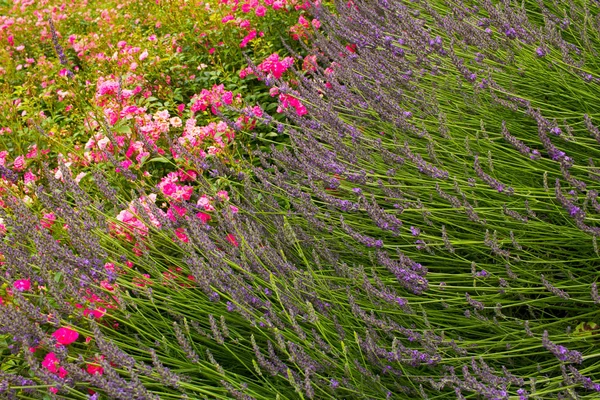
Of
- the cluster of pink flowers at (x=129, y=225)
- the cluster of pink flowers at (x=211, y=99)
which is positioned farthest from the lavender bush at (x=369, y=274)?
the cluster of pink flowers at (x=211, y=99)

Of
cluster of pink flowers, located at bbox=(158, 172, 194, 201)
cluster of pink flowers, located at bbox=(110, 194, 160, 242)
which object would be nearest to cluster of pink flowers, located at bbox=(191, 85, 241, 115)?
cluster of pink flowers, located at bbox=(158, 172, 194, 201)


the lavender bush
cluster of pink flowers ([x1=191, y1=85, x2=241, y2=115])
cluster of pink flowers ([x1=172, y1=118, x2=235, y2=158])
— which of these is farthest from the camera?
cluster of pink flowers ([x1=191, y1=85, x2=241, y2=115])

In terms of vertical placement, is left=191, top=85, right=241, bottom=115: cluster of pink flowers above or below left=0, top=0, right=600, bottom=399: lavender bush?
above

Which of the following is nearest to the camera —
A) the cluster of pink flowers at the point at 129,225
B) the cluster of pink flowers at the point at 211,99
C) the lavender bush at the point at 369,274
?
the lavender bush at the point at 369,274

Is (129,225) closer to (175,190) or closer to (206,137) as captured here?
(175,190)

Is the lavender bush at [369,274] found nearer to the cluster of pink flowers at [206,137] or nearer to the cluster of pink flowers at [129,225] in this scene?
the cluster of pink flowers at [129,225]

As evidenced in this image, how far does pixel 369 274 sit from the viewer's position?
1.83 meters

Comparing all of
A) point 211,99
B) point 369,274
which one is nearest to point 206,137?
point 211,99

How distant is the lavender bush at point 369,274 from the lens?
4.85 ft

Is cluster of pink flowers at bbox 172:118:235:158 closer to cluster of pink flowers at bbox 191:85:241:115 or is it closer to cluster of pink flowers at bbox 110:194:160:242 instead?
cluster of pink flowers at bbox 191:85:241:115

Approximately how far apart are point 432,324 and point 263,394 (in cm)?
49

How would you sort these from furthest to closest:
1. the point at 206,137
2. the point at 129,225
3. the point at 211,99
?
the point at 211,99 → the point at 206,137 → the point at 129,225

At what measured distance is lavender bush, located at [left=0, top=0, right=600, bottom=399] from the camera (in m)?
1.48

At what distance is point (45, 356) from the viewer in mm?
1890
